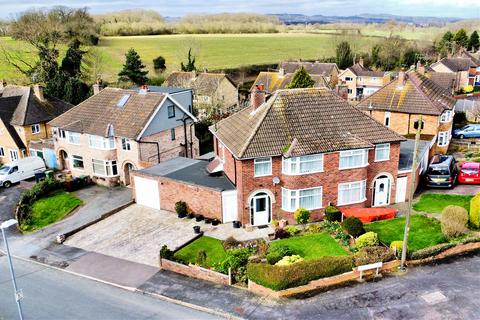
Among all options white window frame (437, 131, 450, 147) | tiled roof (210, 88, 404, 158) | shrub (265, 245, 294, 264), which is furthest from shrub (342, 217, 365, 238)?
white window frame (437, 131, 450, 147)

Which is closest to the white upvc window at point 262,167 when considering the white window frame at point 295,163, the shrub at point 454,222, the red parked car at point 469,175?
the white window frame at point 295,163

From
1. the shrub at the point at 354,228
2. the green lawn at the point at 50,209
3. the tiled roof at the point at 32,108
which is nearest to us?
the shrub at the point at 354,228

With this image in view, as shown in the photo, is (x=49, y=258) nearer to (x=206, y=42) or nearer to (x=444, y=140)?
(x=444, y=140)

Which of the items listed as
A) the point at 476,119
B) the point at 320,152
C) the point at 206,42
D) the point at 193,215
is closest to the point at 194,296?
the point at 193,215

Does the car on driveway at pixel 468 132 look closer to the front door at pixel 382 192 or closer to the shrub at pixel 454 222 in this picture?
the front door at pixel 382 192

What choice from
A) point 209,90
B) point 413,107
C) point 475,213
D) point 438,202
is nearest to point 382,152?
point 438,202
